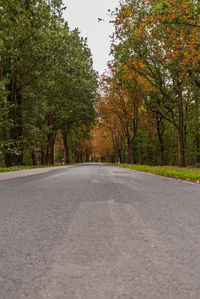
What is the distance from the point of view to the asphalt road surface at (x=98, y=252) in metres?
1.57

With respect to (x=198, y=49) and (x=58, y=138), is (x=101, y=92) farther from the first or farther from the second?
(x=198, y=49)

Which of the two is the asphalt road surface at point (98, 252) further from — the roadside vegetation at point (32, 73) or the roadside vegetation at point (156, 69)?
the roadside vegetation at point (32, 73)

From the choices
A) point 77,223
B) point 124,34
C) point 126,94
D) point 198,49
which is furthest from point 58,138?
point 77,223

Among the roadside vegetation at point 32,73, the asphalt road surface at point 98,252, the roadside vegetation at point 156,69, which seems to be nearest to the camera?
the asphalt road surface at point 98,252

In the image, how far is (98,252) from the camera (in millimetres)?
2195

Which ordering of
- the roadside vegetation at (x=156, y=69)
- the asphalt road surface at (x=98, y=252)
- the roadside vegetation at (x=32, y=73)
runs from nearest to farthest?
the asphalt road surface at (x=98, y=252) → the roadside vegetation at (x=156, y=69) → the roadside vegetation at (x=32, y=73)

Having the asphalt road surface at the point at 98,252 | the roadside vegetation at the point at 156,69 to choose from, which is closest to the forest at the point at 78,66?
the roadside vegetation at the point at 156,69

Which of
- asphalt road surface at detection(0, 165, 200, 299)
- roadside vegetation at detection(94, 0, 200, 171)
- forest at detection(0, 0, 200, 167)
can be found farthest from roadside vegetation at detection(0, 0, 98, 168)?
asphalt road surface at detection(0, 165, 200, 299)

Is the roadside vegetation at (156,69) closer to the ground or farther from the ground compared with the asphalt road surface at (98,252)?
farther from the ground

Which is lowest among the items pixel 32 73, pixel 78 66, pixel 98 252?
A: pixel 98 252

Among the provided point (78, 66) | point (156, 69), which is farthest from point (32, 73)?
point (156, 69)

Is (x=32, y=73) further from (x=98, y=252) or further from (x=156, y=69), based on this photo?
(x=98, y=252)

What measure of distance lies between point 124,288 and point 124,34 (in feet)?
61.6

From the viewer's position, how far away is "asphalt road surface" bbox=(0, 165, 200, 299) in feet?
5.16
